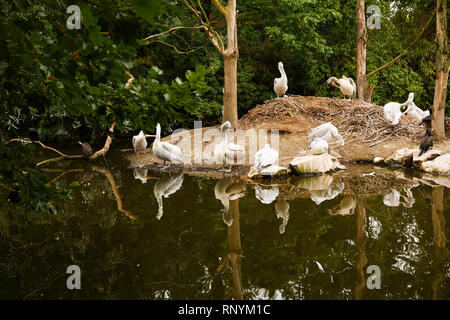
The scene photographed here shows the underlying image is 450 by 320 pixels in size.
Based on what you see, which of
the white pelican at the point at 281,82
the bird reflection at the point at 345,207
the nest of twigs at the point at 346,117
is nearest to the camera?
the bird reflection at the point at 345,207

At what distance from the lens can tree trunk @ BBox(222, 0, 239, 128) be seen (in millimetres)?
9453

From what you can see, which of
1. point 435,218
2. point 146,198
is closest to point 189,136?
point 146,198

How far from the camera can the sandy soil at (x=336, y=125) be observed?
8.37 meters

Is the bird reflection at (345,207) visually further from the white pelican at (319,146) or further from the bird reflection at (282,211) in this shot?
the white pelican at (319,146)

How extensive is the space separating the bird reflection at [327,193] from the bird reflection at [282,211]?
0.45 m

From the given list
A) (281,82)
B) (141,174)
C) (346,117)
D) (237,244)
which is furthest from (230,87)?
(237,244)

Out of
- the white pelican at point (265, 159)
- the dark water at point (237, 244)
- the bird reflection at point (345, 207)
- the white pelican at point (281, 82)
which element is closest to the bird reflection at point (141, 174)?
the dark water at point (237, 244)

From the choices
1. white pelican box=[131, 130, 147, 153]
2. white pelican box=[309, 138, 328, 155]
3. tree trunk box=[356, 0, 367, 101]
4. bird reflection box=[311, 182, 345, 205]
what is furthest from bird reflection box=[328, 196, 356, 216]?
tree trunk box=[356, 0, 367, 101]

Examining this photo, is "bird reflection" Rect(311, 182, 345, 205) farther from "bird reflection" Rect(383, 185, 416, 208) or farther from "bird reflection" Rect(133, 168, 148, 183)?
"bird reflection" Rect(133, 168, 148, 183)

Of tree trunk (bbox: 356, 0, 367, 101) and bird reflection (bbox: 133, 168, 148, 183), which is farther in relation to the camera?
tree trunk (bbox: 356, 0, 367, 101)

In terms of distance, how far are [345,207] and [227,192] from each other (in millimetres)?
1821

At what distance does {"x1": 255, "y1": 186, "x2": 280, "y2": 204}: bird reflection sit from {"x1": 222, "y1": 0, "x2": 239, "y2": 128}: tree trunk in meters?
4.11

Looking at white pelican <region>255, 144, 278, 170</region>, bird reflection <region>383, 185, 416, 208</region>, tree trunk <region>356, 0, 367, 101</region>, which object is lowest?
bird reflection <region>383, 185, 416, 208</region>

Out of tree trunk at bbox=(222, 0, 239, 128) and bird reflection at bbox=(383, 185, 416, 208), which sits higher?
tree trunk at bbox=(222, 0, 239, 128)
